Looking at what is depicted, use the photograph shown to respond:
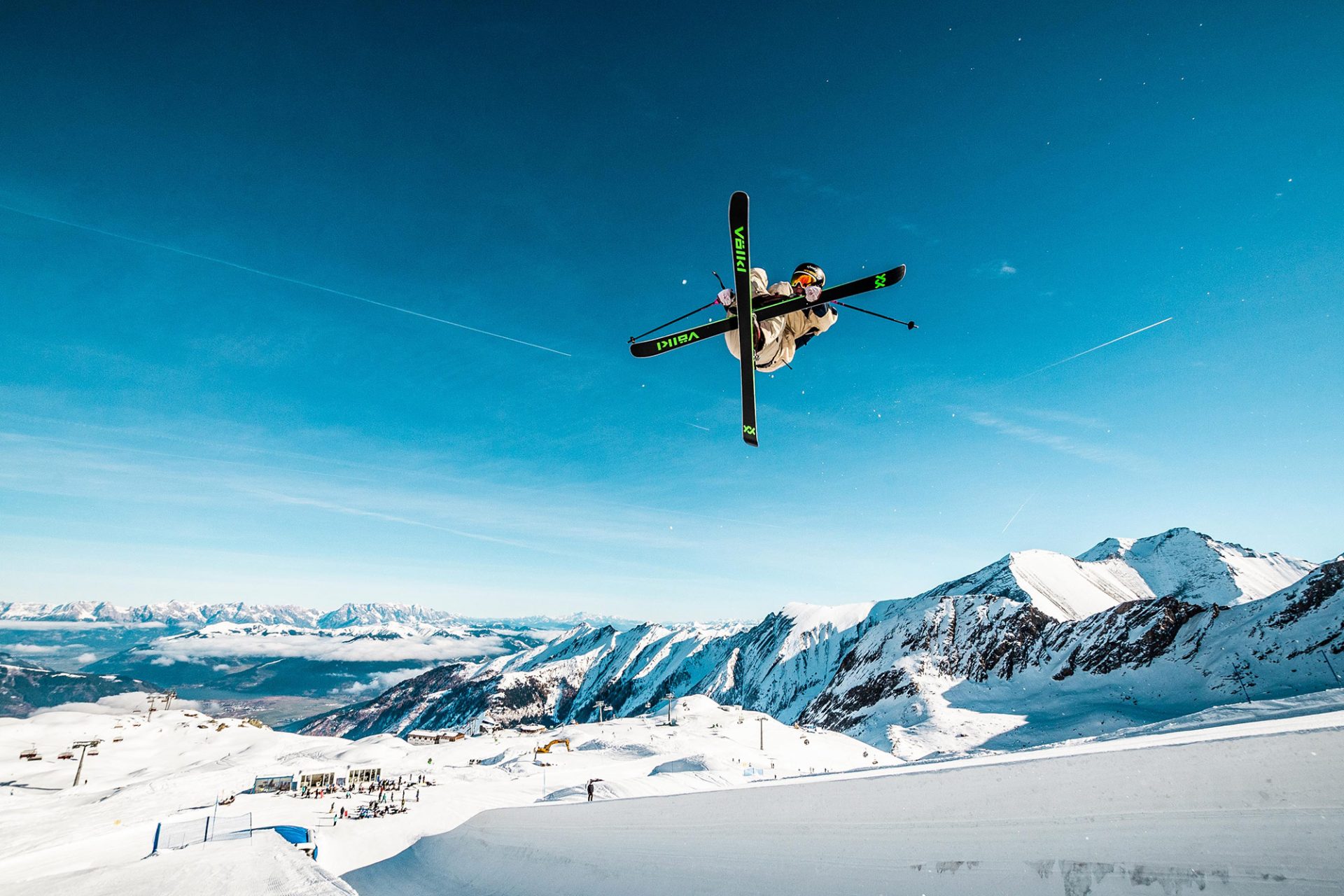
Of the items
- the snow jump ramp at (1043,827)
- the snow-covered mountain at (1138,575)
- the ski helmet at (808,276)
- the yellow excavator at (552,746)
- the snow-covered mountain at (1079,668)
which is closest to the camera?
the snow jump ramp at (1043,827)

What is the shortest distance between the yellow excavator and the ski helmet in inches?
2257

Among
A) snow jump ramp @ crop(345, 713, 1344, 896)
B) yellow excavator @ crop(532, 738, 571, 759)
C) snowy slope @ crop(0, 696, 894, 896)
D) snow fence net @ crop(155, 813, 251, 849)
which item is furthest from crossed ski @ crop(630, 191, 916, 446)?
yellow excavator @ crop(532, 738, 571, 759)

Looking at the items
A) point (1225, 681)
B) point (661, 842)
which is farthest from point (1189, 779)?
point (1225, 681)

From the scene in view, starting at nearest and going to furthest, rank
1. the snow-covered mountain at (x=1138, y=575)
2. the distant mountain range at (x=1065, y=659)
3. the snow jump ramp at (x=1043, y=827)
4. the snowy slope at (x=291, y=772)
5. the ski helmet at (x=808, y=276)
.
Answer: the snow jump ramp at (x=1043, y=827) → the ski helmet at (x=808, y=276) → the snowy slope at (x=291, y=772) → the distant mountain range at (x=1065, y=659) → the snow-covered mountain at (x=1138, y=575)

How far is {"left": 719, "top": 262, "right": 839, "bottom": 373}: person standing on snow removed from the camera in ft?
33.4

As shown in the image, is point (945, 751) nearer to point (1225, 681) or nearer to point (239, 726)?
point (1225, 681)

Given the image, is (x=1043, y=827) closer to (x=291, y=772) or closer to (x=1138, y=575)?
(x=291, y=772)

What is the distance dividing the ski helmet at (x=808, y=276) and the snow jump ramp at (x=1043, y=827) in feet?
24.9

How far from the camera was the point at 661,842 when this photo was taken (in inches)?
284

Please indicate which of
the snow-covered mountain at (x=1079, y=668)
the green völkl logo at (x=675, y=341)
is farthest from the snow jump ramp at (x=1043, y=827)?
the snow-covered mountain at (x=1079, y=668)

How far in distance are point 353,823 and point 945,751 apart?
162 feet

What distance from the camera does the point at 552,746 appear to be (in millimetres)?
63094

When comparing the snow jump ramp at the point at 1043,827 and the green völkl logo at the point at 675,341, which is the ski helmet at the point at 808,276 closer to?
the green völkl logo at the point at 675,341

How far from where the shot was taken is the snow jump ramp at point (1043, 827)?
3.66 m
